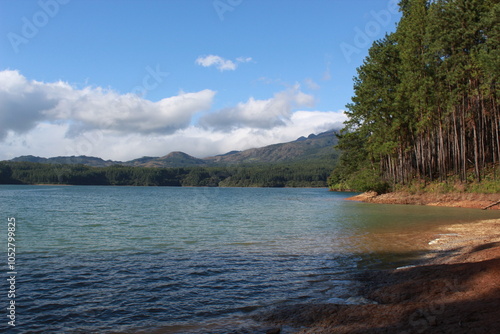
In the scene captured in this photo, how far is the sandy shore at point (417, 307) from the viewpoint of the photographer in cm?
634

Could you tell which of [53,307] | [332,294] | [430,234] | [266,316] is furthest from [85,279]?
[430,234]

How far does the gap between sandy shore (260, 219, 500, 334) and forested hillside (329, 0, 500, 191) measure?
30.3 meters

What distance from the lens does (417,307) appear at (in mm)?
7352

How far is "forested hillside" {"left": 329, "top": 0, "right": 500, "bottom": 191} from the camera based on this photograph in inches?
1539

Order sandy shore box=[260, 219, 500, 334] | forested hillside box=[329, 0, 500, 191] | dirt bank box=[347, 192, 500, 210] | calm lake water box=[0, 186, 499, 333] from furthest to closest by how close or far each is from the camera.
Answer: forested hillside box=[329, 0, 500, 191] < dirt bank box=[347, 192, 500, 210] < calm lake water box=[0, 186, 499, 333] < sandy shore box=[260, 219, 500, 334]

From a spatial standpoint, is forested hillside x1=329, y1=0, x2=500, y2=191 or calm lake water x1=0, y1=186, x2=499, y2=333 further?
forested hillside x1=329, y1=0, x2=500, y2=191

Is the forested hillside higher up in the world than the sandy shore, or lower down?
higher up

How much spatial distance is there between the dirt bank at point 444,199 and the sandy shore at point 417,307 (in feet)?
90.8

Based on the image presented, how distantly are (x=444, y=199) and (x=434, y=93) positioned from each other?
41.9ft

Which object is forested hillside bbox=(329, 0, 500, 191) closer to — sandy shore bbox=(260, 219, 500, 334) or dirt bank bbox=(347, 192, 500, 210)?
dirt bank bbox=(347, 192, 500, 210)

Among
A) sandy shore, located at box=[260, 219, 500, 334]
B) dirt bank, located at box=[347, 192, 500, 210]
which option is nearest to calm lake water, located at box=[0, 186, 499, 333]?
sandy shore, located at box=[260, 219, 500, 334]

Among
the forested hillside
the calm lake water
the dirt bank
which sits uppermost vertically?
the forested hillside

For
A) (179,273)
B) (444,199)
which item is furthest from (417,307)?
(444,199)

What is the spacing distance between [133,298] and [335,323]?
559 centimetres
